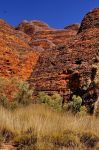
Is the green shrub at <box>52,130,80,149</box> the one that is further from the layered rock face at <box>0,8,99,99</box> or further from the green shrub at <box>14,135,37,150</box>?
the layered rock face at <box>0,8,99,99</box>

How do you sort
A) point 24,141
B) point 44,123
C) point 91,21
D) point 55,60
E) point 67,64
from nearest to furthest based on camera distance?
point 24,141
point 44,123
point 67,64
point 55,60
point 91,21

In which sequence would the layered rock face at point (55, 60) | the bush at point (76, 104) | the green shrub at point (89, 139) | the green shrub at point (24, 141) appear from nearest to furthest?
the green shrub at point (24, 141), the green shrub at point (89, 139), the bush at point (76, 104), the layered rock face at point (55, 60)

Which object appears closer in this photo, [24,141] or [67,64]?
[24,141]

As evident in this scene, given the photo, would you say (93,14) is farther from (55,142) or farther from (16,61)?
(55,142)

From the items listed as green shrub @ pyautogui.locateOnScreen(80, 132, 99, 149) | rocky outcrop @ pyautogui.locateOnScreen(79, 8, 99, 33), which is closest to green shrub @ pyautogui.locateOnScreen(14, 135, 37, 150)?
green shrub @ pyautogui.locateOnScreen(80, 132, 99, 149)

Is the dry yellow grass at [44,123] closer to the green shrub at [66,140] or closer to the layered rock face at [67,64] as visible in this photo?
the green shrub at [66,140]

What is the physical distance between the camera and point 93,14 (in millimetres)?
27094

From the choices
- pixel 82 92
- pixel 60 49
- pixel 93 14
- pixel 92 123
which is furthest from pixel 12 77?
pixel 92 123

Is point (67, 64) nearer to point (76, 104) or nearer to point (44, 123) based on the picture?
point (76, 104)

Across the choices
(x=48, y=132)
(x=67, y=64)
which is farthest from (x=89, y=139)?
(x=67, y=64)

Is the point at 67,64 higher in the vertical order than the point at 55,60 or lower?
lower

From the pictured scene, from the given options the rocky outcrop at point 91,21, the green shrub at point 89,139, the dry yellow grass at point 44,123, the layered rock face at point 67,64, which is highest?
the rocky outcrop at point 91,21

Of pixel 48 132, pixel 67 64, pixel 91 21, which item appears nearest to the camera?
pixel 48 132

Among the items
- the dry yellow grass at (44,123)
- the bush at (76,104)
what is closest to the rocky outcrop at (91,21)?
the bush at (76,104)
